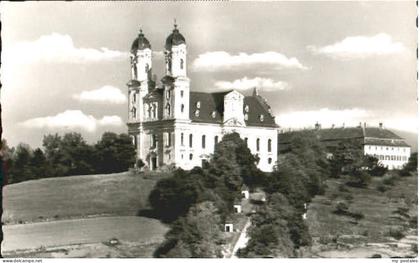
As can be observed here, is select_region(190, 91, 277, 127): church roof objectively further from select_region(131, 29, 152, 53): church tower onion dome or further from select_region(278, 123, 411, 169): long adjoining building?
select_region(131, 29, 152, 53): church tower onion dome

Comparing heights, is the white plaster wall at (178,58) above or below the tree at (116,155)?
above

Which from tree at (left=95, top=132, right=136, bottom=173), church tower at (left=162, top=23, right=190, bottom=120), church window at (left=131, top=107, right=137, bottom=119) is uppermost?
church tower at (left=162, top=23, right=190, bottom=120)

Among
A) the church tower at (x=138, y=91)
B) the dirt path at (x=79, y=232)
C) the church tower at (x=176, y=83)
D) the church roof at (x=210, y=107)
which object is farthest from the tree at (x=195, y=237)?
the church roof at (x=210, y=107)

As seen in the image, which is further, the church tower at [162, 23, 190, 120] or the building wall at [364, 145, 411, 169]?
the building wall at [364, 145, 411, 169]

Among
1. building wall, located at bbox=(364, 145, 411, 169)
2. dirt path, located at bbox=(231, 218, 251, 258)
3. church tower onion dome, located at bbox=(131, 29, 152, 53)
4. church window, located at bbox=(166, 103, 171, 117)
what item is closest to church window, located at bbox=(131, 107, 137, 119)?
church window, located at bbox=(166, 103, 171, 117)

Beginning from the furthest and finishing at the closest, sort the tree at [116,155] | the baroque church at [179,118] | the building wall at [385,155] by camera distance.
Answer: the building wall at [385,155], the baroque church at [179,118], the tree at [116,155]

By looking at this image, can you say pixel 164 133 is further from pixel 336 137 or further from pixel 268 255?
pixel 268 255

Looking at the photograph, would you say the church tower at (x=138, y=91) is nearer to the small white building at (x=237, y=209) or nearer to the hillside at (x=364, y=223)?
the hillside at (x=364, y=223)
